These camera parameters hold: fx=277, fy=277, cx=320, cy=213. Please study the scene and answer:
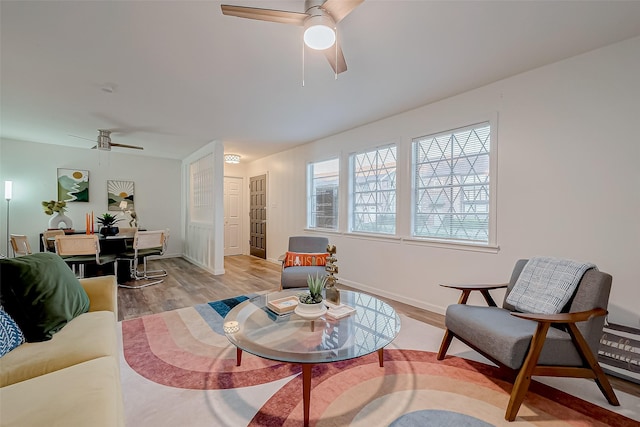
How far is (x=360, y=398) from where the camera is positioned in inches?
68.3

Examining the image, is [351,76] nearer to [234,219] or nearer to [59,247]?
[59,247]

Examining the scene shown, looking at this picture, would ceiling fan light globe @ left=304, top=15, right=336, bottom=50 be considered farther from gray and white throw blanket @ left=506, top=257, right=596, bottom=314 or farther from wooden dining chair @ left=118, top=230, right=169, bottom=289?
wooden dining chair @ left=118, top=230, right=169, bottom=289

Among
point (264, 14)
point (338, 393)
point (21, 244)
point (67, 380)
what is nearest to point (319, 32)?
point (264, 14)

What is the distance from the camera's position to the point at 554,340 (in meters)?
1.68

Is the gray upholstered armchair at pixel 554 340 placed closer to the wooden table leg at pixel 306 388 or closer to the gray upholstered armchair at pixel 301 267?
the wooden table leg at pixel 306 388

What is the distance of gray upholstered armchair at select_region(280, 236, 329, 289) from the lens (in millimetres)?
3213

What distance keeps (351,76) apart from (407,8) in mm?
921

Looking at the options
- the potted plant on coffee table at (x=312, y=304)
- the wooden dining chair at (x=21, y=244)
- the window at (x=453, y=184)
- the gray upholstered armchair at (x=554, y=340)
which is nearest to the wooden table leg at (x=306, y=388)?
the potted plant on coffee table at (x=312, y=304)

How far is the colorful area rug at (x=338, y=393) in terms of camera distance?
1.57 m

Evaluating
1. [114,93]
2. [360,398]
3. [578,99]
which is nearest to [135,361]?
[360,398]

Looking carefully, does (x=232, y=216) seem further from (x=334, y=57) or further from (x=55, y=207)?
(x=334, y=57)

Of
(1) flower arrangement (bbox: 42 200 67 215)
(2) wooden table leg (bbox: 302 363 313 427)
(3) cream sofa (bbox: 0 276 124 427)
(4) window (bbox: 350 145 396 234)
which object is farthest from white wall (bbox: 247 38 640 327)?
(1) flower arrangement (bbox: 42 200 67 215)

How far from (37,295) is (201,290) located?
2499 mm

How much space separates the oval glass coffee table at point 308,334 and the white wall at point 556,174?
1331 millimetres
